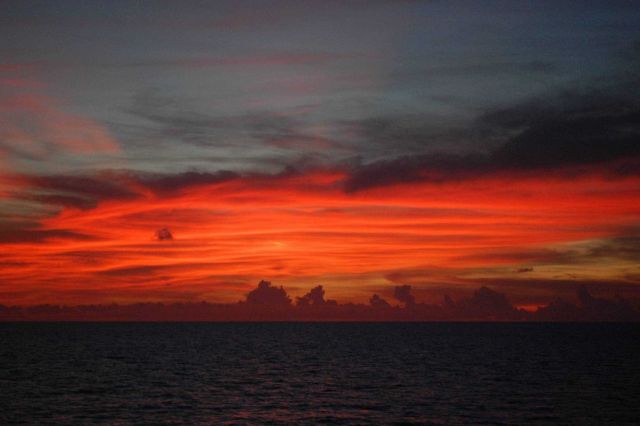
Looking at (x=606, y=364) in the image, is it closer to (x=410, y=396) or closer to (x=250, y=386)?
(x=410, y=396)

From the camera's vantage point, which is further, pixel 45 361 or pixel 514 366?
pixel 45 361

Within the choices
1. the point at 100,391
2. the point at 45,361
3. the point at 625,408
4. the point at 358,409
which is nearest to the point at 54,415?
the point at 100,391

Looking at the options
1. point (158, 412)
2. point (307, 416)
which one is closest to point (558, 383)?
point (307, 416)

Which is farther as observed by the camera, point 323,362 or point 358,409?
point 323,362

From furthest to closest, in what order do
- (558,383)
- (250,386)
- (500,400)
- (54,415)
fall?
(558,383) < (250,386) < (500,400) < (54,415)

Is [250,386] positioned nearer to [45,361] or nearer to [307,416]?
[307,416]

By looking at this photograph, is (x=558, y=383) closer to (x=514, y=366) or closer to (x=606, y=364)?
(x=514, y=366)

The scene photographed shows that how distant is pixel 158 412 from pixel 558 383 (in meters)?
50.4

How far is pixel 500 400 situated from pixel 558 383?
19.8 m

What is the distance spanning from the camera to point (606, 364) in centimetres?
11600

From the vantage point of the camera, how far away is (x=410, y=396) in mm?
69750

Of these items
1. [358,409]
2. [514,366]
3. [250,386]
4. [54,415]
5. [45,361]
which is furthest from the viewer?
[45,361]

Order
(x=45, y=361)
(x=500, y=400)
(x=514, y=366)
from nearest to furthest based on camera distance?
(x=500, y=400)
(x=514, y=366)
(x=45, y=361)

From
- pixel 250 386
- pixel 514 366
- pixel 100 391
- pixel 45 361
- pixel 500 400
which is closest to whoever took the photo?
pixel 500 400
